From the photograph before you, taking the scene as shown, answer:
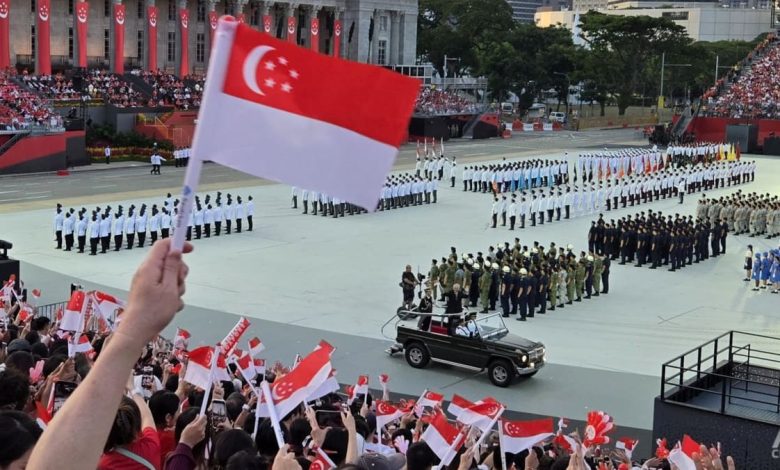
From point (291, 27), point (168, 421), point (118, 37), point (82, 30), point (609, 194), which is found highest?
point (291, 27)

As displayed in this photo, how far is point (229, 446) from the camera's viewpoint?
221 inches

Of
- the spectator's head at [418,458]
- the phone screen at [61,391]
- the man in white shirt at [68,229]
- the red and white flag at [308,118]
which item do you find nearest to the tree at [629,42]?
the man in white shirt at [68,229]

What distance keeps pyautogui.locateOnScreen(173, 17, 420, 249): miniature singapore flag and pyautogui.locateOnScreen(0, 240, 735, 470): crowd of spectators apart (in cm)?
83

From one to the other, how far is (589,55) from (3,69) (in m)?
51.7

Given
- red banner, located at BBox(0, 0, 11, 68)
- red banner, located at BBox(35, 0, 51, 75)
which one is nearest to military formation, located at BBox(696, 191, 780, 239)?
red banner, located at BBox(0, 0, 11, 68)

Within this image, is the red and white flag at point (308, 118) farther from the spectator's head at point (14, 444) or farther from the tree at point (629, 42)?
the tree at point (629, 42)

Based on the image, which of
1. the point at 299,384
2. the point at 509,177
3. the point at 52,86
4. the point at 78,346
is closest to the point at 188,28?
the point at 52,86

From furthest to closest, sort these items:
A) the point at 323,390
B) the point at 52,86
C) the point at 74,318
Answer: the point at 52,86
the point at 74,318
the point at 323,390

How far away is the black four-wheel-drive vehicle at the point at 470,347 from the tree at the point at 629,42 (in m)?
72.5

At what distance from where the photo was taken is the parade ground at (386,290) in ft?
55.7

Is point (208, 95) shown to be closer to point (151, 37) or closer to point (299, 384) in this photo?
point (299, 384)

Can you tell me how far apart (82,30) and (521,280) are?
3826cm

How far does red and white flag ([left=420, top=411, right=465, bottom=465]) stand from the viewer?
7047mm

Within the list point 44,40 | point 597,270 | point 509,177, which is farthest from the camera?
point 44,40
